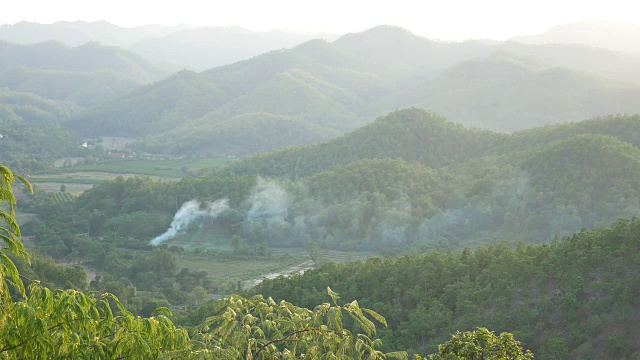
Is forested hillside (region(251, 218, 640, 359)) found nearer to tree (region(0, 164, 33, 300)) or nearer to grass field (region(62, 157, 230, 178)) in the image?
tree (region(0, 164, 33, 300))

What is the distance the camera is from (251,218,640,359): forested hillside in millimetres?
27266

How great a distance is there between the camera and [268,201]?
2670 inches

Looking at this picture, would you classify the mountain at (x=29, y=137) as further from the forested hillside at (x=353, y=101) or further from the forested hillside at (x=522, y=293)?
the forested hillside at (x=522, y=293)

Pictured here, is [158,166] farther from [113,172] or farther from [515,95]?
[515,95]

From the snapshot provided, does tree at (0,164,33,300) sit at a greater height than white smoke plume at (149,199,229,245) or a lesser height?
greater

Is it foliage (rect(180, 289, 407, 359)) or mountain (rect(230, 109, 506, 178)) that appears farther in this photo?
mountain (rect(230, 109, 506, 178))

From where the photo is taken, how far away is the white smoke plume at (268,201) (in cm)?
6669

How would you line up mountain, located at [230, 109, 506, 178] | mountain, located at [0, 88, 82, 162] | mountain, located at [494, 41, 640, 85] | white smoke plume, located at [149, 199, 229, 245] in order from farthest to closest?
mountain, located at [494, 41, 640, 85]
mountain, located at [0, 88, 82, 162]
mountain, located at [230, 109, 506, 178]
white smoke plume, located at [149, 199, 229, 245]

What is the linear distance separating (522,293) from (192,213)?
4042cm

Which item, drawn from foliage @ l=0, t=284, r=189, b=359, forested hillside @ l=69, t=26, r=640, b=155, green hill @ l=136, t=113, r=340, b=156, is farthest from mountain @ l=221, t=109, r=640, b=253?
forested hillside @ l=69, t=26, r=640, b=155

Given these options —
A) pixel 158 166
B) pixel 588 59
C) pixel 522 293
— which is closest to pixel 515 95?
pixel 588 59

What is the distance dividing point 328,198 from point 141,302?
28.0 meters

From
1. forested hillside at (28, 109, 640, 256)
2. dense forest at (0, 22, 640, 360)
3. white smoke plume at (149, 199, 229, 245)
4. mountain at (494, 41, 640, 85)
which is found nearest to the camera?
dense forest at (0, 22, 640, 360)

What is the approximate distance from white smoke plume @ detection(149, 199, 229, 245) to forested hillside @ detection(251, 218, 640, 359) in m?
29.9
